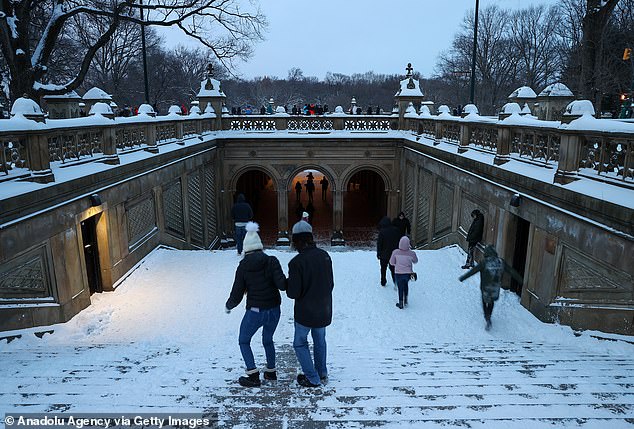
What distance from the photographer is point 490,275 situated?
22.9 ft

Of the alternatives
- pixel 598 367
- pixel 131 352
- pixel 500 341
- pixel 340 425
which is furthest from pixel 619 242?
pixel 131 352

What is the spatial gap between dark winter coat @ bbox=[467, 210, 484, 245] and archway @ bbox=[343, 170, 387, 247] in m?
10.0

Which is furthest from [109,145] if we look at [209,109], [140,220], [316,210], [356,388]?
[316,210]

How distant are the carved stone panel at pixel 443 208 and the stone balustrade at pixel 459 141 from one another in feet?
4.38

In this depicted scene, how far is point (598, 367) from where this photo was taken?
5.16 m

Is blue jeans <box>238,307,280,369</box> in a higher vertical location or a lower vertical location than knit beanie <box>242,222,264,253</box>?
lower

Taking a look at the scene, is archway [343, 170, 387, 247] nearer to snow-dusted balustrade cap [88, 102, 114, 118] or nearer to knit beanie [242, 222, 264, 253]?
snow-dusted balustrade cap [88, 102, 114, 118]

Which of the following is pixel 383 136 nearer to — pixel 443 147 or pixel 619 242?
pixel 443 147

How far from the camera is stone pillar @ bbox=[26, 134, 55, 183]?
6965 mm

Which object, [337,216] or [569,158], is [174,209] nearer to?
[337,216]

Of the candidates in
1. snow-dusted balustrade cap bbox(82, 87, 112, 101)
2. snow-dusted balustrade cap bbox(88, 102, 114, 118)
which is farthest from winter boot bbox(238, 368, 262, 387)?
snow-dusted balustrade cap bbox(82, 87, 112, 101)

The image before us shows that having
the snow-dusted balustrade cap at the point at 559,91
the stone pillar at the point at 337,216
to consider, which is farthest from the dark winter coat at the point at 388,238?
the snow-dusted balustrade cap at the point at 559,91

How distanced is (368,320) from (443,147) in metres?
7.05

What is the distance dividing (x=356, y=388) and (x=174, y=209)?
10.6m
